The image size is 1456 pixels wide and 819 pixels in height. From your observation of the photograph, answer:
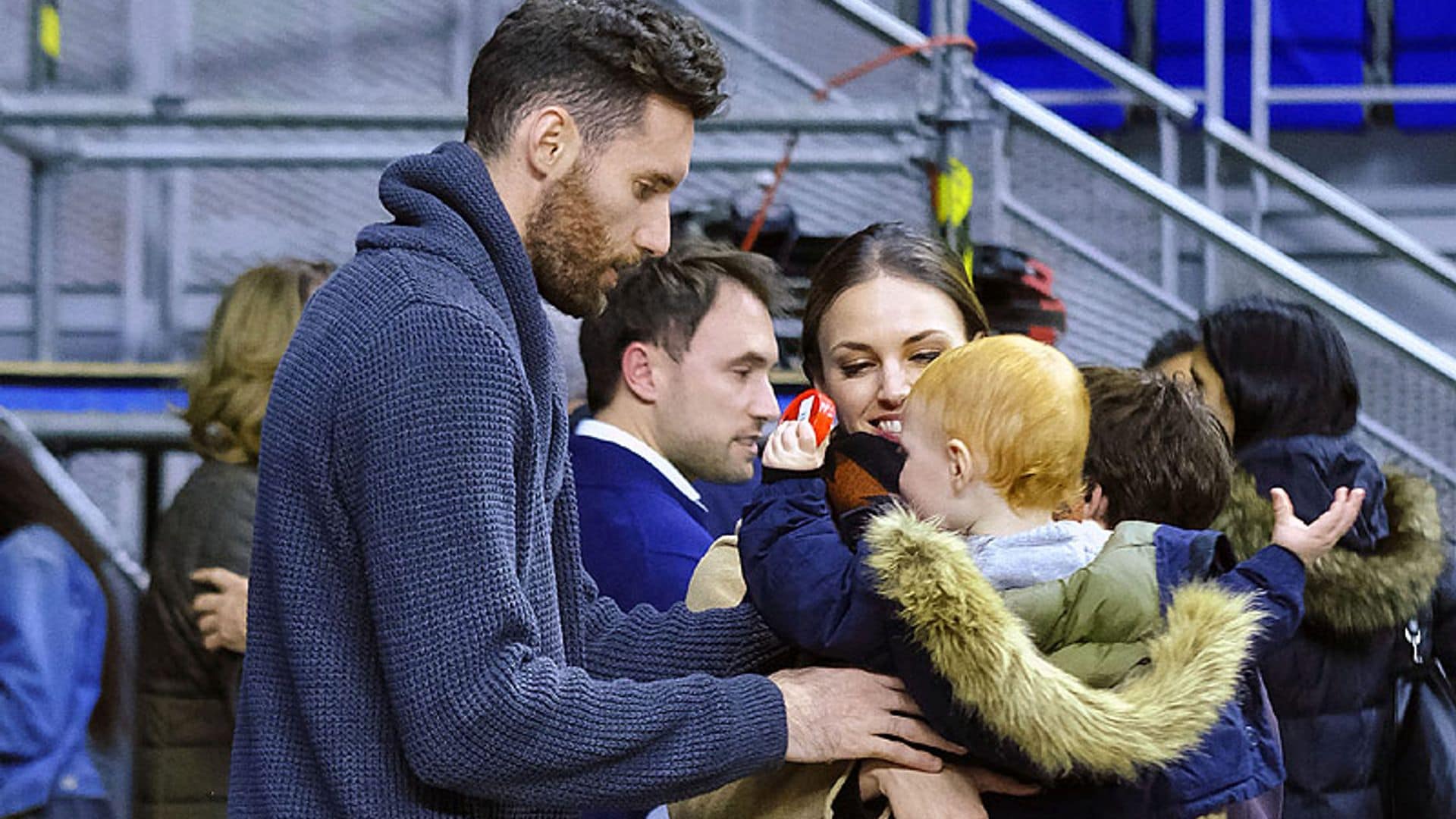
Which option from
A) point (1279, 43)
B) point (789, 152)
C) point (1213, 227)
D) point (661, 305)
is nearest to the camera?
point (661, 305)

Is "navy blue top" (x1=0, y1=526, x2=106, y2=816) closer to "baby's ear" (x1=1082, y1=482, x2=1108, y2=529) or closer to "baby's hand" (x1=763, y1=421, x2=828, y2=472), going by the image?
"baby's hand" (x1=763, y1=421, x2=828, y2=472)

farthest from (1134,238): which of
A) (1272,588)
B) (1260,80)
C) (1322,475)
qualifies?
(1272,588)

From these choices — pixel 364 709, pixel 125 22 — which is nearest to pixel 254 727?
pixel 364 709

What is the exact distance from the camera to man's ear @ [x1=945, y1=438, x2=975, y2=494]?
75.6 inches

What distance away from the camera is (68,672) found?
322 centimetres

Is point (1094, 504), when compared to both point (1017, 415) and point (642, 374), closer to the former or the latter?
point (1017, 415)

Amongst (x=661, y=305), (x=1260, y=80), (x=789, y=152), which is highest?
(x=1260, y=80)

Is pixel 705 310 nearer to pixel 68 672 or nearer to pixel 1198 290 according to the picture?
pixel 68 672

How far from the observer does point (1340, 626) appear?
3.12 m

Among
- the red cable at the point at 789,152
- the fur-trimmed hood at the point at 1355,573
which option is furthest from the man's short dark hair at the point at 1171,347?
the red cable at the point at 789,152

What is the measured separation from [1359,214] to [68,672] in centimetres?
419

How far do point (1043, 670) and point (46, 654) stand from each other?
6.94ft

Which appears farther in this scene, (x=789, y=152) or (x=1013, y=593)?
(x=789, y=152)

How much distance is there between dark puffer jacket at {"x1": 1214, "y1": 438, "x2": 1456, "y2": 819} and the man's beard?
154 centimetres
